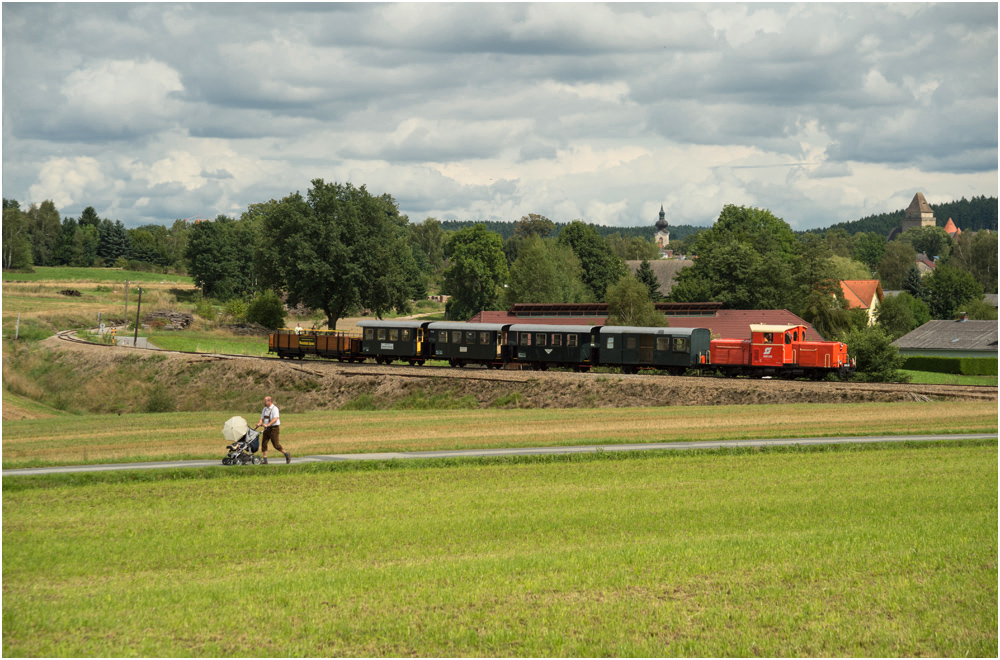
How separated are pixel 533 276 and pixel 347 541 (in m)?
89.7

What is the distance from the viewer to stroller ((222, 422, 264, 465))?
2497cm

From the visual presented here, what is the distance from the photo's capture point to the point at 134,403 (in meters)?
56.3

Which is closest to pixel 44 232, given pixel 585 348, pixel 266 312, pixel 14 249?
pixel 14 249

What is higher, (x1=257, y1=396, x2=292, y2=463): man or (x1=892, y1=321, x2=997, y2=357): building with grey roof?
(x1=892, y1=321, x2=997, y2=357): building with grey roof

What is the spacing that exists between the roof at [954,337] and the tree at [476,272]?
50052mm

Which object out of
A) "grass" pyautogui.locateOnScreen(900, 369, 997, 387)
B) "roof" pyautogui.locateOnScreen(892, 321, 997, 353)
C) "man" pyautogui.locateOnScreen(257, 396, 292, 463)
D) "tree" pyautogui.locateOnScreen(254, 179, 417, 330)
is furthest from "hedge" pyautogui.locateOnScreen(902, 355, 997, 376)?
"man" pyautogui.locateOnScreen(257, 396, 292, 463)

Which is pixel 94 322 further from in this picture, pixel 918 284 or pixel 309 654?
pixel 918 284

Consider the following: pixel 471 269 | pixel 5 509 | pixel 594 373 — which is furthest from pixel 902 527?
pixel 471 269

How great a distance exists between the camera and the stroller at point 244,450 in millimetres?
24969

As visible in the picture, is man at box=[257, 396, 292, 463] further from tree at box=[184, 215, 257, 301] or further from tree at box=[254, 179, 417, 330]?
tree at box=[184, 215, 257, 301]

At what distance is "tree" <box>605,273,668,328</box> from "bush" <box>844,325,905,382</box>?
730 inches

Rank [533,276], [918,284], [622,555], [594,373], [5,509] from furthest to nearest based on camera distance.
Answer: [918,284]
[533,276]
[594,373]
[5,509]
[622,555]

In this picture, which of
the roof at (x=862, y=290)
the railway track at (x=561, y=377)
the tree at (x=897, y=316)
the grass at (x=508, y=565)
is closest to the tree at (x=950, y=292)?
the roof at (x=862, y=290)

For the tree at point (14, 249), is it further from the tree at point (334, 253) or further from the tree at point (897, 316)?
the tree at point (897, 316)
